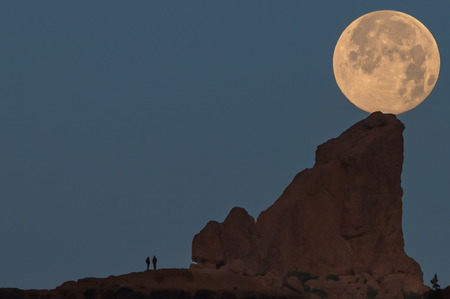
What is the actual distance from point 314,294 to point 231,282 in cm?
893

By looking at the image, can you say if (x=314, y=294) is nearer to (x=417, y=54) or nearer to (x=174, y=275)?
(x=174, y=275)

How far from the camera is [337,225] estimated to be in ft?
445

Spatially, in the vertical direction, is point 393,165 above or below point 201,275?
above

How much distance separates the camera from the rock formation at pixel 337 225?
132625 mm

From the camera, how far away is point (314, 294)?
127 meters

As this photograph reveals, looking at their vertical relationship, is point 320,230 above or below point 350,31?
below

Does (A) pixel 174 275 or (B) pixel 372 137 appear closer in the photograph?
(A) pixel 174 275

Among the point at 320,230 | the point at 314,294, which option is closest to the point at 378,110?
the point at 320,230

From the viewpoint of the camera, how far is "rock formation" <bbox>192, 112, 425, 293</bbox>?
435ft

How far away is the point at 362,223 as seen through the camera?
13538 cm

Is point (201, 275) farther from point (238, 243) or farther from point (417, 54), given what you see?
point (417, 54)

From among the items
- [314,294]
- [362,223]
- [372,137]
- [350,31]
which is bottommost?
[314,294]

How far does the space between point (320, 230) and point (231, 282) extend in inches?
612

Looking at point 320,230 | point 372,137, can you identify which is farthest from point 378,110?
point 320,230
